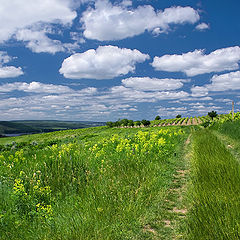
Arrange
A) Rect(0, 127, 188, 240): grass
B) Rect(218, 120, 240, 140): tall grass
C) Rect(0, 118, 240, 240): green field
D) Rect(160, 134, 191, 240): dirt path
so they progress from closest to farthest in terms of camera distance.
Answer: Rect(0, 118, 240, 240): green field → Rect(0, 127, 188, 240): grass → Rect(160, 134, 191, 240): dirt path → Rect(218, 120, 240, 140): tall grass

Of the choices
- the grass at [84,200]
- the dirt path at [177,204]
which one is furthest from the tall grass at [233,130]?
the grass at [84,200]

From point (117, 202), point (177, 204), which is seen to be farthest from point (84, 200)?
point (177, 204)

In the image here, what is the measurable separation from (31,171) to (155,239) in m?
4.20

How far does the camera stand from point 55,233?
367 centimetres

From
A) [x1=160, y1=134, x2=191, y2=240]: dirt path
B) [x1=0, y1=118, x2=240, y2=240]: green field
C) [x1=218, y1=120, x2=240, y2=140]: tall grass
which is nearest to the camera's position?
[x1=0, y1=118, x2=240, y2=240]: green field

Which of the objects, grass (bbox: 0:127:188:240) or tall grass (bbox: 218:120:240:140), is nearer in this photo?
grass (bbox: 0:127:188:240)

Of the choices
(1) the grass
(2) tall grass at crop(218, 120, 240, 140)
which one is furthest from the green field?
(2) tall grass at crop(218, 120, 240, 140)

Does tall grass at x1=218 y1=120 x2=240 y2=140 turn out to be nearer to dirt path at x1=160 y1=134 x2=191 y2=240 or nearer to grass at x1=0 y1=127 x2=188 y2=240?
dirt path at x1=160 y1=134 x2=191 y2=240

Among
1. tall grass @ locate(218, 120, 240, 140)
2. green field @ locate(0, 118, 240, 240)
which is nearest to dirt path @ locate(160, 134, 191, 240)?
green field @ locate(0, 118, 240, 240)

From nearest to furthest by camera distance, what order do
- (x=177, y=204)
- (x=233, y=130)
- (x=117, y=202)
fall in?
1. (x=117, y=202)
2. (x=177, y=204)
3. (x=233, y=130)

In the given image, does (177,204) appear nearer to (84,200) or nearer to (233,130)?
(84,200)

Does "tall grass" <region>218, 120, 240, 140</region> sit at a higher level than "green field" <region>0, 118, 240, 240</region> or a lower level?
higher

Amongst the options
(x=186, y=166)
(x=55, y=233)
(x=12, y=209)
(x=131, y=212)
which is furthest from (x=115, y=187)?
(x=186, y=166)

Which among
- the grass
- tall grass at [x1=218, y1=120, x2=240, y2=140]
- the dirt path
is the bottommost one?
the dirt path
